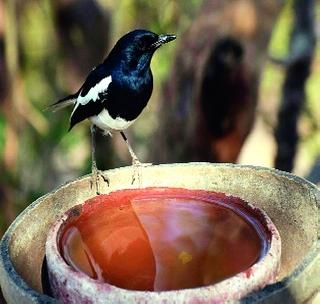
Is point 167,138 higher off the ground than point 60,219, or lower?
lower

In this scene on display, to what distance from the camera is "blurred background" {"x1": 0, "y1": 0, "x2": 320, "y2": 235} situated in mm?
2250

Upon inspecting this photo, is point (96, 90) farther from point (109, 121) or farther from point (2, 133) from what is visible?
point (2, 133)

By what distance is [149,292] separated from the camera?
787mm

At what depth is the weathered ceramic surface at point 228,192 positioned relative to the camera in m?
0.83

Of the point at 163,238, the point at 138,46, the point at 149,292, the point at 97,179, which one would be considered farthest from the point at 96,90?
the point at 149,292

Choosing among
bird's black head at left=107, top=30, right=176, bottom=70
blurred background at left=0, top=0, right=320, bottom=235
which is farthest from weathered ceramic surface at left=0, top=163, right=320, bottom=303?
blurred background at left=0, top=0, right=320, bottom=235

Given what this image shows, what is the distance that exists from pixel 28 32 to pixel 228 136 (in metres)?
2.09

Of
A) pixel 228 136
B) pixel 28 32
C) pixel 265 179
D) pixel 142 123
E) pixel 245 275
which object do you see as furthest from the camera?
pixel 142 123

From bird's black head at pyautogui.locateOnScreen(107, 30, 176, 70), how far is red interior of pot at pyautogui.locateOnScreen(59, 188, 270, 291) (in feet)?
1.38

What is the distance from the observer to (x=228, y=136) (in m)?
2.30

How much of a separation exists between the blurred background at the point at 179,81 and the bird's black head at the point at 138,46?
20.7 inches

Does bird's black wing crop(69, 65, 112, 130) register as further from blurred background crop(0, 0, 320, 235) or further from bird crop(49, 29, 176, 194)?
blurred background crop(0, 0, 320, 235)

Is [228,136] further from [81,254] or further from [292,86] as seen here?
[81,254]

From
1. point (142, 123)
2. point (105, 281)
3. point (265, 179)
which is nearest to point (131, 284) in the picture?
point (105, 281)
